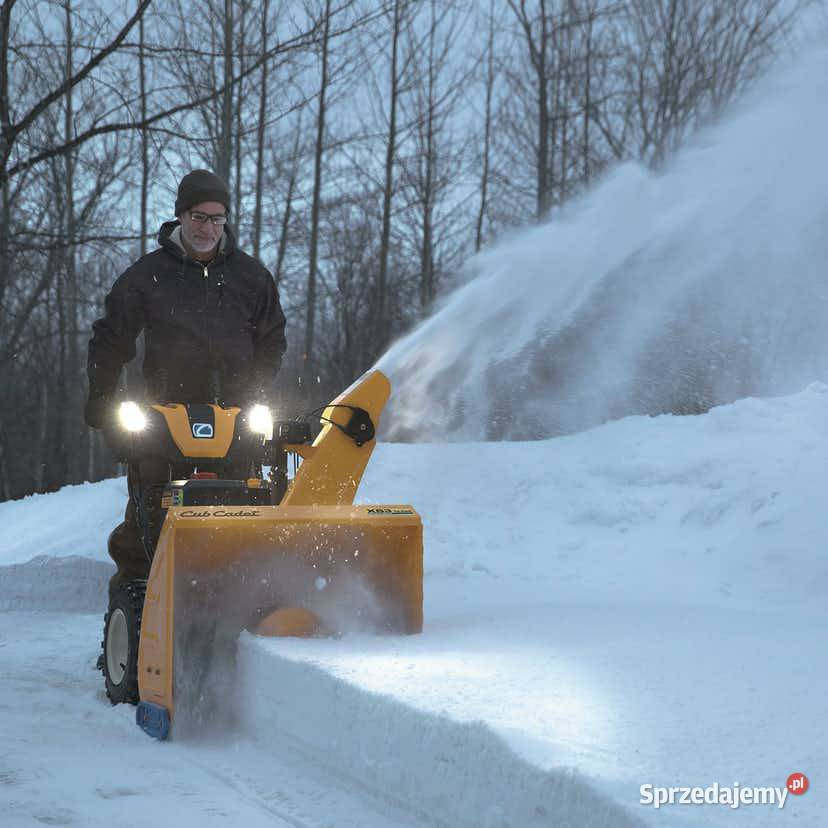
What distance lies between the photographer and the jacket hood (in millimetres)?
4574

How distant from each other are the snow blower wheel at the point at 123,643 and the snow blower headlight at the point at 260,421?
747 mm

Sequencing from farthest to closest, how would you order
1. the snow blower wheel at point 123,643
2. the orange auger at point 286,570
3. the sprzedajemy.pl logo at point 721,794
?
the snow blower wheel at point 123,643 → the orange auger at point 286,570 → the sprzedajemy.pl logo at point 721,794

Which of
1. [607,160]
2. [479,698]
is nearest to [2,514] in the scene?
[479,698]

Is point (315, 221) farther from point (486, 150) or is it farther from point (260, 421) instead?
point (260, 421)

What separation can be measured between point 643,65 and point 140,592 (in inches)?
770

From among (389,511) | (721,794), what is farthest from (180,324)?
(721,794)

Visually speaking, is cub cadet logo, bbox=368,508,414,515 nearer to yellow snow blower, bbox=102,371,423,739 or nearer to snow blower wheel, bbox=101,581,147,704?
yellow snow blower, bbox=102,371,423,739

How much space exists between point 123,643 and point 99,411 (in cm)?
93

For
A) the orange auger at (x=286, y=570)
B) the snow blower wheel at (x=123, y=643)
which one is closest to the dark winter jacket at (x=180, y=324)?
the orange auger at (x=286, y=570)

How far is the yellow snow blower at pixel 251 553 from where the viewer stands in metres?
3.75

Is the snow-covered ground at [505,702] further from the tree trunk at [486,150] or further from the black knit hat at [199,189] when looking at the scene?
the tree trunk at [486,150]

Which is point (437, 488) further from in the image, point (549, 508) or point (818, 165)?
point (818, 165)

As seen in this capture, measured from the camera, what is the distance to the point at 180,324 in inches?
181

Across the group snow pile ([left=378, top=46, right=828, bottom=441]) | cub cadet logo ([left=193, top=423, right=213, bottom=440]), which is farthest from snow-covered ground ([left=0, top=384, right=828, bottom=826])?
snow pile ([left=378, top=46, right=828, bottom=441])
